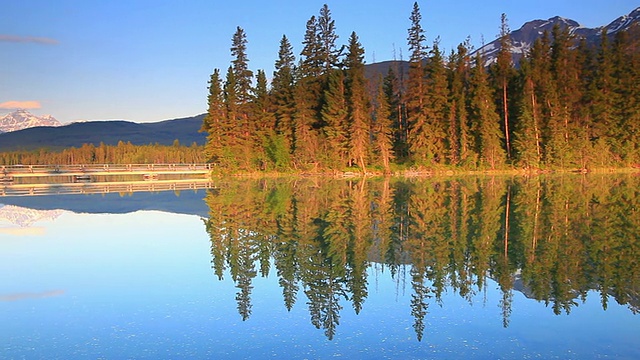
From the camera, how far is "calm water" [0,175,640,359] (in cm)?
884

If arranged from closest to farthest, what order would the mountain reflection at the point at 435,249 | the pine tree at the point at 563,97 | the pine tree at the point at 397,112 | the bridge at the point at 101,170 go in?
1. the mountain reflection at the point at 435,249
2. the pine tree at the point at 563,97
3. the bridge at the point at 101,170
4. the pine tree at the point at 397,112

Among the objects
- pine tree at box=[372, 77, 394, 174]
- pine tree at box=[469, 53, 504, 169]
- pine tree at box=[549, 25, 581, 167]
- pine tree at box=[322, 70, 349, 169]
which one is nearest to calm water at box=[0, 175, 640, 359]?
pine tree at box=[469, 53, 504, 169]

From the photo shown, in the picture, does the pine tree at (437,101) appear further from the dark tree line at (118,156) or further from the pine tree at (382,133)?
the dark tree line at (118,156)

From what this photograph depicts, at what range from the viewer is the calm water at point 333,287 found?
884cm

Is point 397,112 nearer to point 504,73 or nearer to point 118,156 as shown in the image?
point 504,73

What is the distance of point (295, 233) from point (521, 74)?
52775mm

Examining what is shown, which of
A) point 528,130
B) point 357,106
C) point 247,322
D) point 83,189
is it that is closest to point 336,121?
point 357,106

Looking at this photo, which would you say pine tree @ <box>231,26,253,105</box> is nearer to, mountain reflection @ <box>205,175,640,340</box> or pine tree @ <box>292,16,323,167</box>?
pine tree @ <box>292,16,323,167</box>

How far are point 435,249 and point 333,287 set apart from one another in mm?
4748

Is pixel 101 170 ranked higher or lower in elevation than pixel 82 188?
higher

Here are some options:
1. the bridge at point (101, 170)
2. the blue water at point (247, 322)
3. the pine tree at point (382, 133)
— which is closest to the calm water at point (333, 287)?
the blue water at point (247, 322)

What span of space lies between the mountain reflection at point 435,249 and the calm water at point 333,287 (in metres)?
0.06

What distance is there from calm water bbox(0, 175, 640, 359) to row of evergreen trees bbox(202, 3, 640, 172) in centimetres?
3797

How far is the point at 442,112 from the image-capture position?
63219 mm
